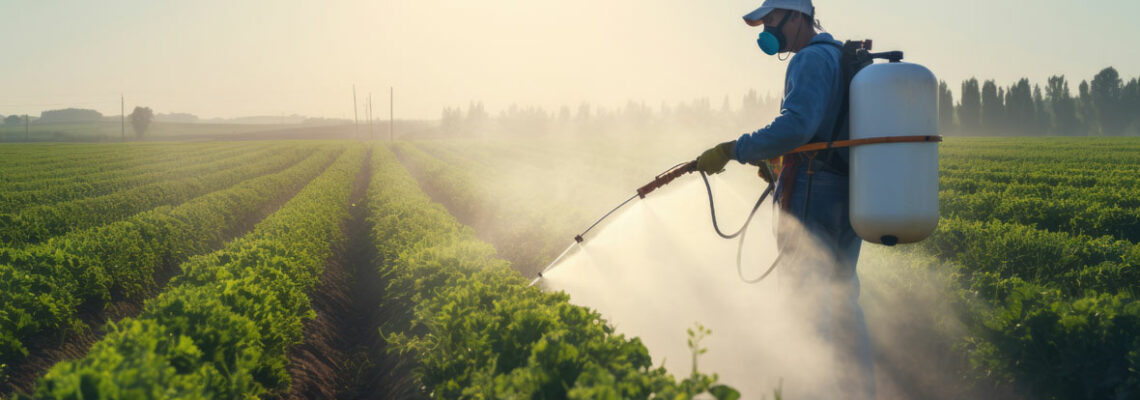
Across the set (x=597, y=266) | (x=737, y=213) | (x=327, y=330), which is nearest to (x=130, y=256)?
(x=327, y=330)

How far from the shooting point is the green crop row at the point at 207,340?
101 inches

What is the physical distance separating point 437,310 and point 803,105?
3.13 meters

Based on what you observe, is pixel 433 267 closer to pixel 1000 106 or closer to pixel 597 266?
pixel 597 266

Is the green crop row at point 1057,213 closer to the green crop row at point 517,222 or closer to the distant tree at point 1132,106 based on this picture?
the green crop row at point 517,222

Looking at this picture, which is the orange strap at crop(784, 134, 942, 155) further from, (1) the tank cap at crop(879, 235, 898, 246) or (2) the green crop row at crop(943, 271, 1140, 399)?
(2) the green crop row at crop(943, 271, 1140, 399)

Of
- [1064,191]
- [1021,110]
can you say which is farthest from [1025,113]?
[1064,191]

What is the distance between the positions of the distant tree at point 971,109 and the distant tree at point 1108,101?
19.7 m

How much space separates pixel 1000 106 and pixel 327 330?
415 feet

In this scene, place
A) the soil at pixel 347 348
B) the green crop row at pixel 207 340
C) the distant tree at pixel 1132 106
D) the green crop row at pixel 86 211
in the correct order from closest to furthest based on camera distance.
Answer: the green crop row at pixel 207 340 < the soil at pixel 347 348 < the green crop row at pixel 86 211 < the distant tree at pixel 1132 106

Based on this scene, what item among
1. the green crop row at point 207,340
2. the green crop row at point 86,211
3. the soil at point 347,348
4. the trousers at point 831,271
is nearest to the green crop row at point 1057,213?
the trousers at point 831,271

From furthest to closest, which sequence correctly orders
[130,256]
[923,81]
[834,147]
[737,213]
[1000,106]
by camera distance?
1. [1000,106]
2. [130,256]
3. [737,213]
4. [834,147]
5. [923,81]

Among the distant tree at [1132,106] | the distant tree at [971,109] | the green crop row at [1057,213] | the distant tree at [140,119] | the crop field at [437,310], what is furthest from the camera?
the distant tree at [140,119]

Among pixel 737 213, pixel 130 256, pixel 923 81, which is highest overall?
pixel 923 81

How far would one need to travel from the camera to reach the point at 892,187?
3.19 meters
